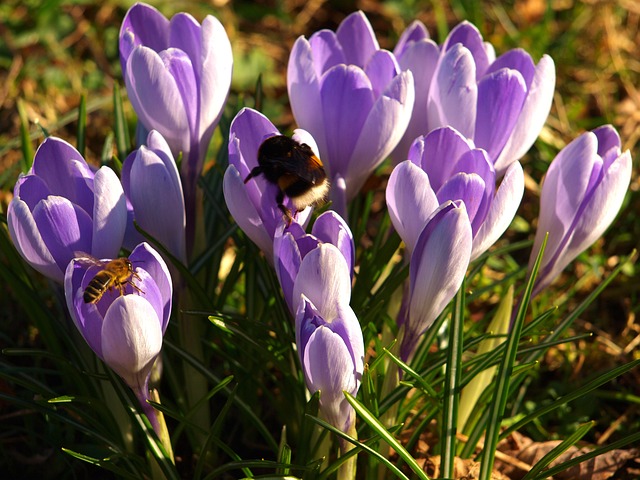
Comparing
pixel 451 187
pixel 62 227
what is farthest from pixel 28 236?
pixel 451 187

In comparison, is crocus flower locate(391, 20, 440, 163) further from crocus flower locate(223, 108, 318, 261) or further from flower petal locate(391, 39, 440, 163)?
crocus flower locate(223, 108, 318, 261)

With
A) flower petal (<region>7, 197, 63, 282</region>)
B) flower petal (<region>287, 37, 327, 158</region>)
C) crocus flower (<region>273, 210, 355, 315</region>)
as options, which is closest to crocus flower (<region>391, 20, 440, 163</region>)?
flower petal (<region>287, 37, 327, 158</region>)

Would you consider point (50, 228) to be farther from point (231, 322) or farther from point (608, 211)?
point (608, 211)

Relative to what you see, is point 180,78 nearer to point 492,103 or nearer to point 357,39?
point 357,39

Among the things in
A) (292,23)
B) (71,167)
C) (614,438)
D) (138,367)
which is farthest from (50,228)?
(292,23)

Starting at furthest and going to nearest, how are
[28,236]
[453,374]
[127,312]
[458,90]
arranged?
1. [458,90]
2. [453,374]
3. [28,236]
4. [127,312]
